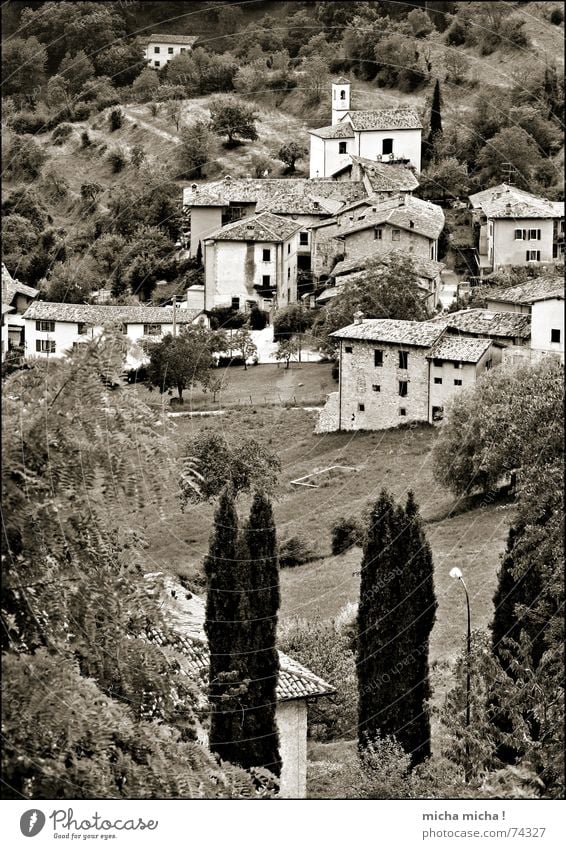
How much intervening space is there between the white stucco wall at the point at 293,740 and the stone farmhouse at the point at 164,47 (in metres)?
4.54

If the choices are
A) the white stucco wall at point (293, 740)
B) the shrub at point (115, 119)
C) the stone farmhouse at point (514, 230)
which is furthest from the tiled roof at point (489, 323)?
the white stucco wall at point (293, 740)

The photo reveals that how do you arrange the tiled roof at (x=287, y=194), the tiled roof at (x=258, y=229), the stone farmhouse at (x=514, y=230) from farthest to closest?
the tiled roof at (x=287, y=194), the stone farmhouse at (x=514, y=230), the tiled roof at (x=258, y=229)

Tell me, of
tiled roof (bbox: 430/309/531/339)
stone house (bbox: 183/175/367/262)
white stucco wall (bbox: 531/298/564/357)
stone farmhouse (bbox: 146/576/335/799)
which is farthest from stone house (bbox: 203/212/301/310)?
stone farmhouse (bbox: 146/576/335/799)

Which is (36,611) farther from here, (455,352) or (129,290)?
(455,352)

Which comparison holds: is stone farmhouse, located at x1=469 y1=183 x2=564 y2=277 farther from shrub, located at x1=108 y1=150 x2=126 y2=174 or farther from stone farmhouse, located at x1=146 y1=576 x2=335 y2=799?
stone farmhouse, located at x1=146 y1=576 x2=335 y2=799

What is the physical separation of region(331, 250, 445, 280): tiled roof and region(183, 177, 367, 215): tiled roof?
1205mm

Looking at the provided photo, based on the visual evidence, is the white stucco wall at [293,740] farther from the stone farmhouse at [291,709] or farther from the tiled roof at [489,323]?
the tiled roof at [489,323]

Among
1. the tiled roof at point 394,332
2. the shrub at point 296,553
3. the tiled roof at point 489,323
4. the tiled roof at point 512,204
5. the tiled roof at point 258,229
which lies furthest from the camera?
the tiled roof at point 512,204

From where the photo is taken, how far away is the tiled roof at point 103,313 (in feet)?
28.1

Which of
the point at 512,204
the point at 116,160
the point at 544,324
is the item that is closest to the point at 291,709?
the point at 544,324

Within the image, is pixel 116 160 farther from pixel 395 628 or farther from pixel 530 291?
pixel 395 628

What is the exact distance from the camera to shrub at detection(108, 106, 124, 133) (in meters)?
10.5

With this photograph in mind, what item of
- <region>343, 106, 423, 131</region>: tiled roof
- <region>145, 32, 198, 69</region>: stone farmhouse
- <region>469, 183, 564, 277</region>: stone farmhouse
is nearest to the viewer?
<region>145, 32, 198, 69</region>: stone farmhouse

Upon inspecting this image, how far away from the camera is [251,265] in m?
11.9
